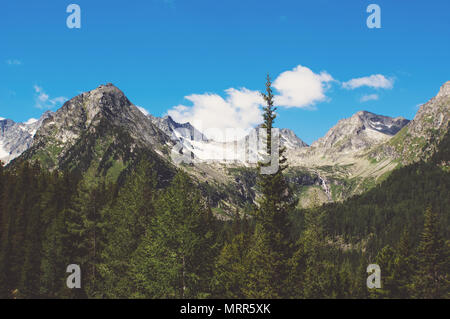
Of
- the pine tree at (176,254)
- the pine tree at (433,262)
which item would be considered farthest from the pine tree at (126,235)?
the pine tree at (433,262)

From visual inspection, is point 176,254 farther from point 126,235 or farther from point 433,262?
point 433,262

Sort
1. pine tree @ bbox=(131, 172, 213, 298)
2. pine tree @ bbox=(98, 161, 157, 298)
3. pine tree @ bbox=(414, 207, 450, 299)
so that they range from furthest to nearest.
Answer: pine tree @ bbox=(414, 207, 450, 299)
pine tree @ bbox=(98, 161, 157, 298)
pine tree @ bbox=(131, 172, 213, 298)

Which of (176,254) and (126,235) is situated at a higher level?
(126,235)

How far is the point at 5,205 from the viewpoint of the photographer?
221ft

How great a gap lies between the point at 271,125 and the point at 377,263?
159ft

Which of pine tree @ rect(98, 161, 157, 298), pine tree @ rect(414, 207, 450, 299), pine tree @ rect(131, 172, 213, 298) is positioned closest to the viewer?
pine tree @ rect(131, 172, 213, 298)

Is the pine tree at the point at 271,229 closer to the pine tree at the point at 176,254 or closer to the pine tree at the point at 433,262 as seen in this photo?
the pine tree at the point at 176,254

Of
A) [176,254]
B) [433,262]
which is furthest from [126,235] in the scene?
[433,262]

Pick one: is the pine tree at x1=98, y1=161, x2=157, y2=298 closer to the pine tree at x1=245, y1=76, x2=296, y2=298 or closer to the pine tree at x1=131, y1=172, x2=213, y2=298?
the pine tree at x1=131, y1=172, x2=213, y2=298

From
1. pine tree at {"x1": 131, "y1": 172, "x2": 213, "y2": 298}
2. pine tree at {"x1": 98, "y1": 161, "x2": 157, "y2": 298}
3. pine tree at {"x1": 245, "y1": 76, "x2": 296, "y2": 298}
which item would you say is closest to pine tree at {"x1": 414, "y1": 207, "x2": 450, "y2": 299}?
pine tree at {"x1": 245, "y1": 76, "x2": 296, "y2": 298}

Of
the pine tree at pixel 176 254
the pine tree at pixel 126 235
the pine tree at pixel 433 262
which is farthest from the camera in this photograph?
the pine tree at pixel 433 262

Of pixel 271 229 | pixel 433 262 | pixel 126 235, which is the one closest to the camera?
pixel 271 229

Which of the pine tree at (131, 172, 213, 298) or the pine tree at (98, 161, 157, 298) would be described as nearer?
the pine tree at (131, 172, 213, 298)
